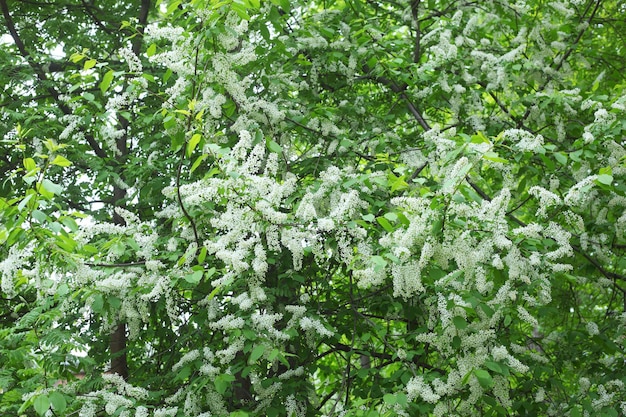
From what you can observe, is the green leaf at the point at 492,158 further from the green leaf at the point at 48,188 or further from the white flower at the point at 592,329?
the white flower at the point at 592,329

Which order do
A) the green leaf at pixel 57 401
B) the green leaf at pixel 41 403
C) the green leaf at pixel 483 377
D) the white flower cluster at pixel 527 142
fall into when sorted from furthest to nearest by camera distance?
1. the white flower cluster at pixel 527 142
2. the green leaf at pixel 483 377
3. the green leaf at pixel 57 401
4. the green leaf at pixel 41 403

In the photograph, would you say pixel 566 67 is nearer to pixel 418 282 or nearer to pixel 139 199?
pixel 418 282

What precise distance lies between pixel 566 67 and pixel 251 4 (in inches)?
127

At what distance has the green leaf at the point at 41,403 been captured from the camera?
3113 millimetres

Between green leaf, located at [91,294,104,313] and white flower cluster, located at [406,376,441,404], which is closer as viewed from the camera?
white flower cluster, located at [406,376,441,404]

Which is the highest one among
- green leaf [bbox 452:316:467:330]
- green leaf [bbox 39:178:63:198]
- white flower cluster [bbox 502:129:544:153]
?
green leaf [bbox 39:178:63:198]

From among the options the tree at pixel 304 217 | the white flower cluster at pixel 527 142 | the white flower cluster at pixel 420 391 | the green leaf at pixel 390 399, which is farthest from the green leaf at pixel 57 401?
the white flower cluster at pixel 527 142

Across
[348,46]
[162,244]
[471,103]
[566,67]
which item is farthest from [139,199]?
[566,67]

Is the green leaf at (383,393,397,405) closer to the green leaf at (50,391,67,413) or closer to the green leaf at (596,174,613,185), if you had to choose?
the green leaf at (596,174,613,185)

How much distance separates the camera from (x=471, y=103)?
5609 millimetres

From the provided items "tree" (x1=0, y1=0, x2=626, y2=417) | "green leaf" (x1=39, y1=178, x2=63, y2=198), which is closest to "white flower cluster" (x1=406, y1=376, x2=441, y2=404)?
"tree" (x1=0, y1=0, x2=626, y2=417)

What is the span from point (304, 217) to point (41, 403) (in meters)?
1.55

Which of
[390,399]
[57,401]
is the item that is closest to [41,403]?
[57,401]

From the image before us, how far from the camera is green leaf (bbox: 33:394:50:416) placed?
10.2ft
